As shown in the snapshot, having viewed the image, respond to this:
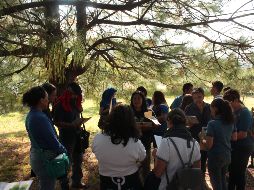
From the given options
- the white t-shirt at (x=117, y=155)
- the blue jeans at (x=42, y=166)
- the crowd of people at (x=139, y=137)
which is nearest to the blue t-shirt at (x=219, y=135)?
the crowd of people at (x=139, y=137)

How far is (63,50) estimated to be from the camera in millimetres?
3539

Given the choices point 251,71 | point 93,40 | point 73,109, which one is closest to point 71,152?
point 73,109

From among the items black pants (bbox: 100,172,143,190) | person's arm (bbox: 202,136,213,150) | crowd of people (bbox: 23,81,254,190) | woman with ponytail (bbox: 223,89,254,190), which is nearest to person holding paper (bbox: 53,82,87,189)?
crowd of people (bbox: 23,81,254,190)

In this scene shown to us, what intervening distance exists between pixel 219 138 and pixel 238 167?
734 millimetres

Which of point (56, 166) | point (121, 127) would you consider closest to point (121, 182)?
point (121, 127)

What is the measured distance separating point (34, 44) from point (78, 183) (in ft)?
6.39

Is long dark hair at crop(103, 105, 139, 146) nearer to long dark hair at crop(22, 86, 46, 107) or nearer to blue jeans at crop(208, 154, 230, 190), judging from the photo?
long dark hair at crop(22, 86, 46, 107)

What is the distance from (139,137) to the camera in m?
3.39

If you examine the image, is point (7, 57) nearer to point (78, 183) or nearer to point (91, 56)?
point (91, 56)

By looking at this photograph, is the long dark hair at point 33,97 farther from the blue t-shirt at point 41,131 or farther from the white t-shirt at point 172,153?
the white t-shirt at point 172,153

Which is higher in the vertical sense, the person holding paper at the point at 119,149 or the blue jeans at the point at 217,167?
the person holding paper at the point at 119,149

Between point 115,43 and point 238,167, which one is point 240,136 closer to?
point 238,167

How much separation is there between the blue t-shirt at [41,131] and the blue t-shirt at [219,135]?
57.6 inches

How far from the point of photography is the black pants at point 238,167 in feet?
13.0
